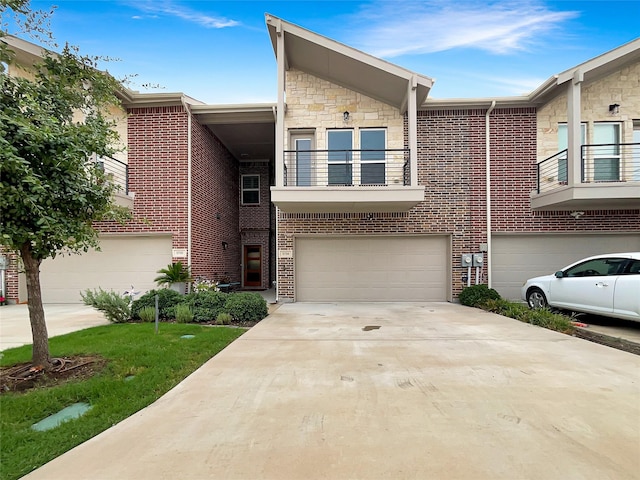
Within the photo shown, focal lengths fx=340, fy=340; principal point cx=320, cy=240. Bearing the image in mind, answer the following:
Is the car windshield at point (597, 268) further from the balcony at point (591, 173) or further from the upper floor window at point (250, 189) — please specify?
the upper floor window at point (250, 189)

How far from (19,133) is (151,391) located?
3.03m

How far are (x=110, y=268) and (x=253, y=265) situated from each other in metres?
5.88

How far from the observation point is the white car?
247 inches

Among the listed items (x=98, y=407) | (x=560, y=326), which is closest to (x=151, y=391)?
(x=98, y=407)

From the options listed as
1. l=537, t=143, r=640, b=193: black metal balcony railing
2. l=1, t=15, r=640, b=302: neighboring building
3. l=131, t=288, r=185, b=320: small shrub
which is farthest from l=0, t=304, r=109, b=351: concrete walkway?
l=537, t=143, r=640, b=193: black metal balcony railing

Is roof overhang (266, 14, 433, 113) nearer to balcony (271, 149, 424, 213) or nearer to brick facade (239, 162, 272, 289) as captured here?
balcony (271, 149, 424, 213)

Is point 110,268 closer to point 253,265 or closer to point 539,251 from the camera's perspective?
point 253,265

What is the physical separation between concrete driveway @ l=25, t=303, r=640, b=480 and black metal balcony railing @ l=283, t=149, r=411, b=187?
5.99 metres

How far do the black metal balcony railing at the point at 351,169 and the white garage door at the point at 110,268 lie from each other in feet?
15.9

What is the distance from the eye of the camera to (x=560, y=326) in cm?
668

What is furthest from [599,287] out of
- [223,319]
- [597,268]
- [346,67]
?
[346,67]

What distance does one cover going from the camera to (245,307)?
7.66 meters

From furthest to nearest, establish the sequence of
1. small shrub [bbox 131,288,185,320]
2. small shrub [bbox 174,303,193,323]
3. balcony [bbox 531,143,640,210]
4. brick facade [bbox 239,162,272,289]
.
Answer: brick facade [bbox 239,162,272,289] < balcony [bbox 531,143,640,210] < small shrub [bbox 131,288,185,320] < small shrub [bbox 174,303,193,323]

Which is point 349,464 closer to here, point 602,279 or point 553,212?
point 602,279
